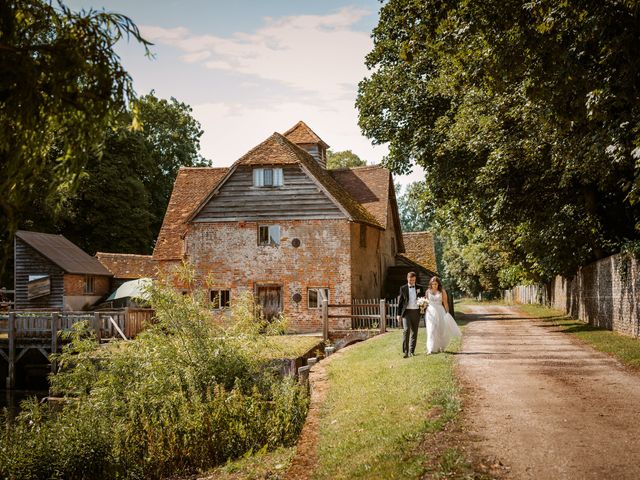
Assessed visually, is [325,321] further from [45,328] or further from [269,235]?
[45,328]

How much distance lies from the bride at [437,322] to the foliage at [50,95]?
37.2ft

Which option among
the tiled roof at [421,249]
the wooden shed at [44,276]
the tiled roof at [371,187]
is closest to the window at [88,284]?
the wooden shed at [44,276]

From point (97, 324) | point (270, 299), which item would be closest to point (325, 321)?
point (270, 299)

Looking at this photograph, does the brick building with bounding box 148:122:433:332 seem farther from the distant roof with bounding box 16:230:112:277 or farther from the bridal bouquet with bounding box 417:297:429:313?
the bridal bouquet with bounding box 417:297:429:313

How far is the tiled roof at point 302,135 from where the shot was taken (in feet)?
132

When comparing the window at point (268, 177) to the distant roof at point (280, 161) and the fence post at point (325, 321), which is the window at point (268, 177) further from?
the fence post at point (325, 321)

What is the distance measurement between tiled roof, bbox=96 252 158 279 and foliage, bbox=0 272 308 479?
2753cm

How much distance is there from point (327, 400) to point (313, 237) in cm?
1995

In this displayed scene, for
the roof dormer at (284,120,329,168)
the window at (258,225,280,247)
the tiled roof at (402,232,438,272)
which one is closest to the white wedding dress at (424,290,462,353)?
the window at (258,225,280,247)

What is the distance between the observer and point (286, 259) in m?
32.0

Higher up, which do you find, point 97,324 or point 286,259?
point 286,259

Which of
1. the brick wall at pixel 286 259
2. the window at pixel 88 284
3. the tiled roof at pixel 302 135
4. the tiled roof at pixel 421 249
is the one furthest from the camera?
the tiled roof at pixel 421 249

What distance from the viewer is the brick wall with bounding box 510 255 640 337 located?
777 inches

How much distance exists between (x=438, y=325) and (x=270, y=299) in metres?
17.2
